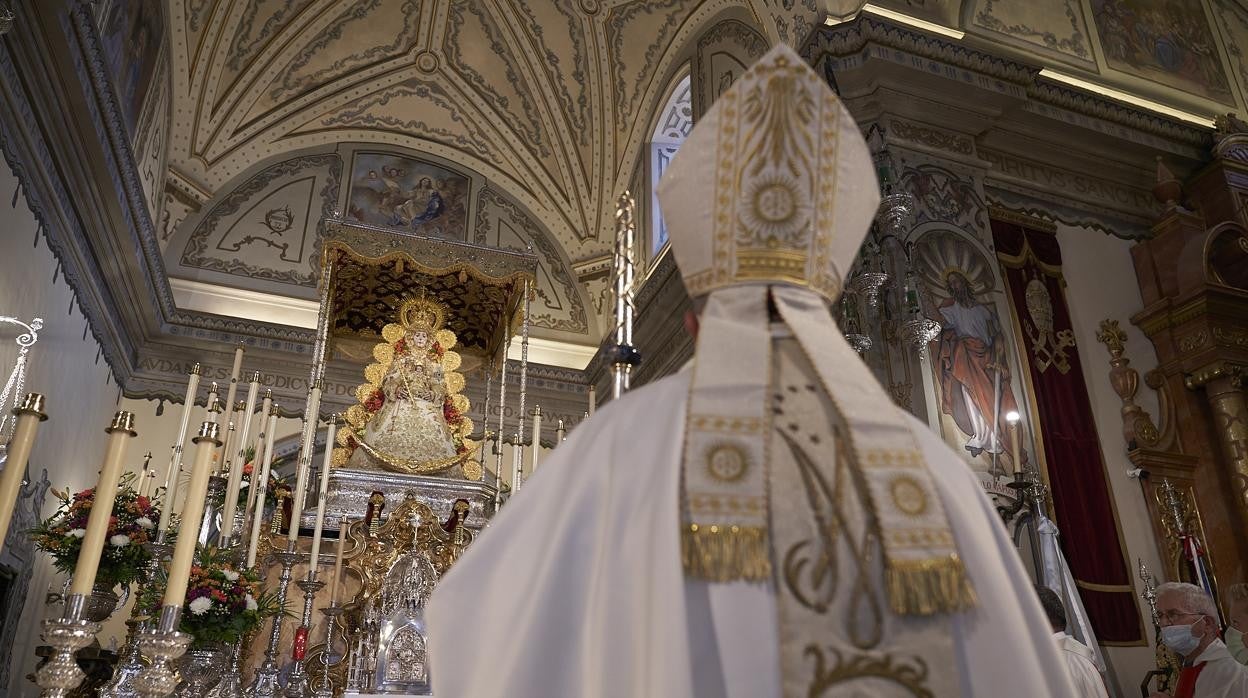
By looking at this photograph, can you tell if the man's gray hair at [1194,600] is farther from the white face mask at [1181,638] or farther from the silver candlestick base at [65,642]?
the silver candlestick base at [65,642]

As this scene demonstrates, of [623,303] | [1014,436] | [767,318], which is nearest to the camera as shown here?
[767,318]

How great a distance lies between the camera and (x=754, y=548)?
1237mm

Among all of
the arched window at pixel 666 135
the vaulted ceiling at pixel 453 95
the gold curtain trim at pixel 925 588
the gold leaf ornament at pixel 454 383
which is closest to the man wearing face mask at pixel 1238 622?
the gold curtain trim at pixel 925 588

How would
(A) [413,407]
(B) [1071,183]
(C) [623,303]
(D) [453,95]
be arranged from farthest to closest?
(D) [453,95] → (B) [1071,183] → (A) [413,407] → (C) [623,303]

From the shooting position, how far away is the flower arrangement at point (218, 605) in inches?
124

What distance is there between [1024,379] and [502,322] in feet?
13.7

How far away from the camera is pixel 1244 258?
21.4 feet

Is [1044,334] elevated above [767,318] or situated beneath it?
elevated above

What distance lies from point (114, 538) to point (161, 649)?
5.64 feet

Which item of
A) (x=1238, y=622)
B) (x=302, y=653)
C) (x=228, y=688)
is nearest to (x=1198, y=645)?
(x=1238, y=622)

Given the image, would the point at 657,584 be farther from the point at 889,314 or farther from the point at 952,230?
the point at 952,230

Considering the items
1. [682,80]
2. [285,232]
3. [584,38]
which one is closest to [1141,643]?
[682,80]

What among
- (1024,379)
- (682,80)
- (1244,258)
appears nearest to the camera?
(1024,379)

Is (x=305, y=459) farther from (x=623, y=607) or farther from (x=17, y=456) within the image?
(x=623, y=607)
